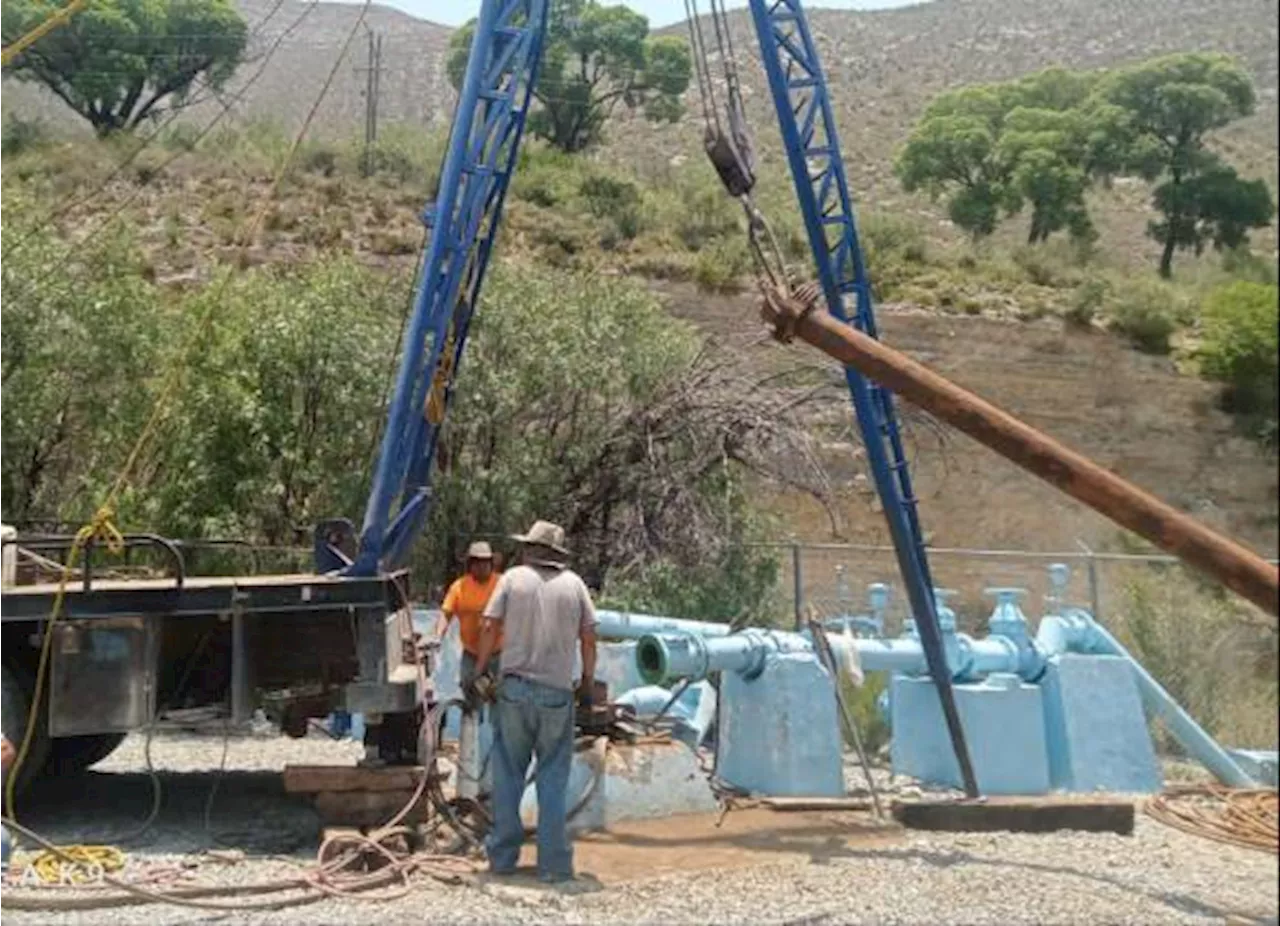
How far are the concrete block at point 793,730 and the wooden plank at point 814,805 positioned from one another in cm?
18

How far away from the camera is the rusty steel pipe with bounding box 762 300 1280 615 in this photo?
3.35 meters

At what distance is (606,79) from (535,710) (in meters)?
57.7

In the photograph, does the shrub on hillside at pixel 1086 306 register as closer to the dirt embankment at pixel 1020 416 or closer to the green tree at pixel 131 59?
the dirt embankment at pixel 1020 416

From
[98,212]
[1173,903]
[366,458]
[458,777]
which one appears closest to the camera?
[1173,903]

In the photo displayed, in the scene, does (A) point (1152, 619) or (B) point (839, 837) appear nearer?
(B) point (839, 837)

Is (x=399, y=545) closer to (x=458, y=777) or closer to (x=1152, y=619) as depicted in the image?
(x=458, y=777)

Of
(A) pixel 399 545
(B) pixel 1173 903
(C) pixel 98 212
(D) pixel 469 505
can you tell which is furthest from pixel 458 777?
(C) pixel 98 212

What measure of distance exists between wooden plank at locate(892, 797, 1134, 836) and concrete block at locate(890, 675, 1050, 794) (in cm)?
123

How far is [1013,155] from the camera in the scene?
5353 centimetres

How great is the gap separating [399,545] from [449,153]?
2.79 meters

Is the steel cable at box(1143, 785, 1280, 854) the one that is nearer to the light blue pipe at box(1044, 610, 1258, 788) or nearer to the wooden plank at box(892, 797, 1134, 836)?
the light blue pipe at box(1044, 610, 1258, 788)

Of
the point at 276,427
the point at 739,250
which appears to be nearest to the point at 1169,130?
the point at 739,250

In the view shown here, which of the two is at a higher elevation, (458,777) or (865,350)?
(865,350)

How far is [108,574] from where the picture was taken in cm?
1172
